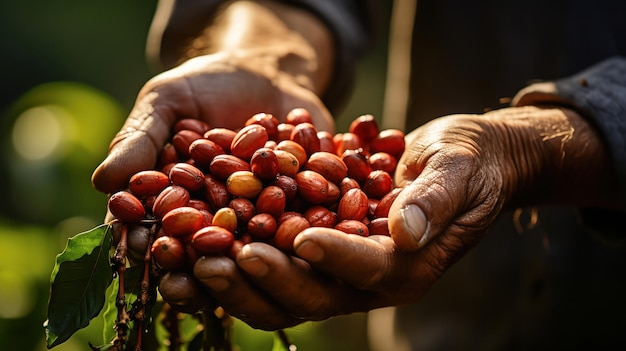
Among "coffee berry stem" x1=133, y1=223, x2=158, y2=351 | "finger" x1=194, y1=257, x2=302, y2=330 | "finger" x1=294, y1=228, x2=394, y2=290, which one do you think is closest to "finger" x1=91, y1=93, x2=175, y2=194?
"coffee berry stem" x1=133, y1=223, x2=158, y2=351

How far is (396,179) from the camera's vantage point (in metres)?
1.63

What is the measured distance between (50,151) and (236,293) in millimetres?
2068

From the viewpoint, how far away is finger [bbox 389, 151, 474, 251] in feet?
4.10

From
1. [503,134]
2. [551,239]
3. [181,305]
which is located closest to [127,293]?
[181,305]

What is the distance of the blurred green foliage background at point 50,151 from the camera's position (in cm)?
261

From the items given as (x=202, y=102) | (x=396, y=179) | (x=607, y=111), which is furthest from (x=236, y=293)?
(x=607, y=111)

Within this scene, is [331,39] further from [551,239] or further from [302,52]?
[551,239]

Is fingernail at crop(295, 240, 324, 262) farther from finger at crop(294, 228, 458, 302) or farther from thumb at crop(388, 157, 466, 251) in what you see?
thumb at crop(388, 157, 466, 251)

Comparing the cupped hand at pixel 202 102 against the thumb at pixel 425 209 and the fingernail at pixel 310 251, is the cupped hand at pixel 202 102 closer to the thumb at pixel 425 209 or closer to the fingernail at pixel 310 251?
the fingernail at pixel 310 251

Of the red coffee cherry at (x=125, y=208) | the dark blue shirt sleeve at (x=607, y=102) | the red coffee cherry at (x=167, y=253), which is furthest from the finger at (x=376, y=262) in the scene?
the dark blue shirt sleeve at (x=607, y=102)

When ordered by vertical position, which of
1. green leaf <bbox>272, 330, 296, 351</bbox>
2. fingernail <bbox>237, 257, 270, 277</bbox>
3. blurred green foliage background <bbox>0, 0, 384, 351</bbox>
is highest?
fingernail <bbox>237, 257, 270, 277</bbox>

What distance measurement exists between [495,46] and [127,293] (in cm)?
158

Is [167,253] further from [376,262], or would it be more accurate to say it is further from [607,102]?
[607,102]

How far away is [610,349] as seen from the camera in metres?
2.21
